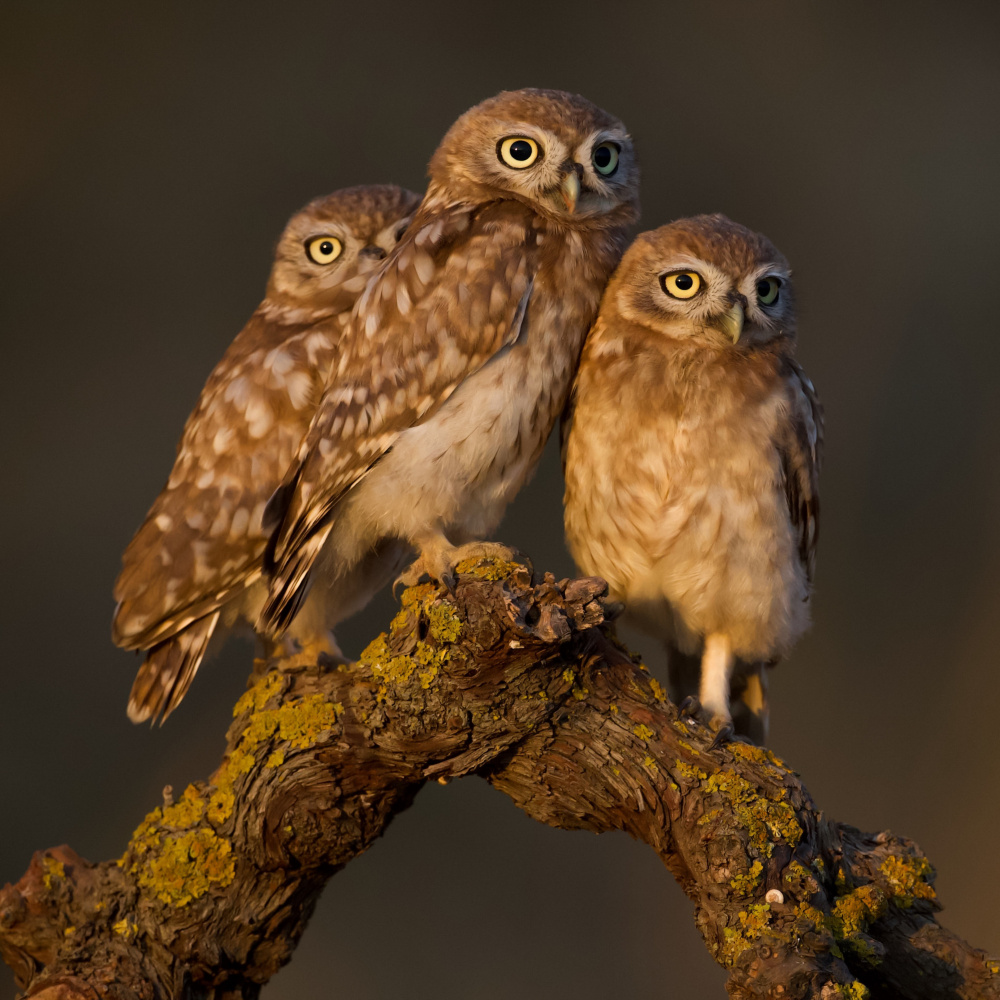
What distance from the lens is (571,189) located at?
1771 millimetres

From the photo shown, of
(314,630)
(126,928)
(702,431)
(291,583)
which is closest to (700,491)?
(702,431)

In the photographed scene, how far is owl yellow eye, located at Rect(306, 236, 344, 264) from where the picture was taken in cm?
202

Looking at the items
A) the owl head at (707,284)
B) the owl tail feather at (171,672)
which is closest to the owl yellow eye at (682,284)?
the owl head at (707,284)

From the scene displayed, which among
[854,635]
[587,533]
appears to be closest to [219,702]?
[587,533]

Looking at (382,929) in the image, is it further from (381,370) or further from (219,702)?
(381,370)

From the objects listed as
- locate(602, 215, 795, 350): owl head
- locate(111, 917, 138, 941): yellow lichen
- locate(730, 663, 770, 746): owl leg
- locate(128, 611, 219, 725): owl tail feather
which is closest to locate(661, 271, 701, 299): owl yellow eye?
locate(602, 215, 795, 350): owl head

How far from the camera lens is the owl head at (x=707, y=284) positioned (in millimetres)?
1709

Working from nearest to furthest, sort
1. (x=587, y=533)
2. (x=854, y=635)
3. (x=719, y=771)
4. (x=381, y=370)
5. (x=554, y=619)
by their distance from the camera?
(x=554, y=619)
(x=719, y=771)
(x=381, y=370)
(x=587, y=533)
(x=854, y=635)

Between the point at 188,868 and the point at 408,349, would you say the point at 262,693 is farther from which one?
the point at 408,349

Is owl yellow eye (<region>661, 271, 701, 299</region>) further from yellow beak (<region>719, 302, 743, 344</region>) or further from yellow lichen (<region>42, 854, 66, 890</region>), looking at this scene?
yellow lichen (<region>42, 854, 66, 890</region>)

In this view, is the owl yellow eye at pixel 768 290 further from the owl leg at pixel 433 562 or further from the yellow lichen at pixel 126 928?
the yellow lichen at pixel 126 928

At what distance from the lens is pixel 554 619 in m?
1.48

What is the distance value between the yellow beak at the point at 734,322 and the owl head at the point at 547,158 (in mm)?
304

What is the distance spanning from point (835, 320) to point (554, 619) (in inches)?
90.0
